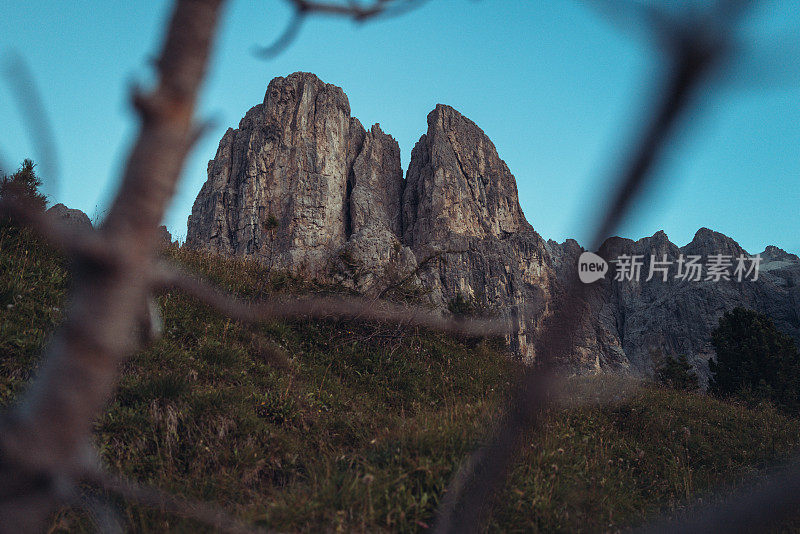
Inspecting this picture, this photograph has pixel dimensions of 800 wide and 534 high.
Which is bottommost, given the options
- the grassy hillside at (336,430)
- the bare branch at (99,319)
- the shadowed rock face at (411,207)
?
the grassy hillside at (336,430)

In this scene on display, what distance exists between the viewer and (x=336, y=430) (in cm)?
485

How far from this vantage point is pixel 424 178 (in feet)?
287

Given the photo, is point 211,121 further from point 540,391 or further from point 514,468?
point 514,468

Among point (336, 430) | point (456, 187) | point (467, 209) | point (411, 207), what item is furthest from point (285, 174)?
point (336, 430)

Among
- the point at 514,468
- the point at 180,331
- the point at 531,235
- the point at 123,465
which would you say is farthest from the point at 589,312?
the point at 531,235

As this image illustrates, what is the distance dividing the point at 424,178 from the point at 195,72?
88.8 meters

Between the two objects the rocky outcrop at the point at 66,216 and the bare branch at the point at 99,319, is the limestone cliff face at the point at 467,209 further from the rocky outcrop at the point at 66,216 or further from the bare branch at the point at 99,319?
the bare branch at the point at 99,319

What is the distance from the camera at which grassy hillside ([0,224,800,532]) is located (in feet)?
10.2

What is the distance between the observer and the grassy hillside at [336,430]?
10.2ft

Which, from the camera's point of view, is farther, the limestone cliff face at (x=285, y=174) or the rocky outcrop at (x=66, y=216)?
the limestone cliff face at (x=285, y=174)

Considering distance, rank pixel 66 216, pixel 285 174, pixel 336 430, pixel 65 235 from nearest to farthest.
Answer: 1. pixel 65 235
2. pixel 66 216
3. pixel 336 430
4. pixel 285 174

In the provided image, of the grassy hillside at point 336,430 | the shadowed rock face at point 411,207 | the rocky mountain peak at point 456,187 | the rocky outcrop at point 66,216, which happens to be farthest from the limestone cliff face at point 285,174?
the rocky outcrop at point 66,216

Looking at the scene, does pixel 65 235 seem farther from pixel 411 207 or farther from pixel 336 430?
pixel 411 207

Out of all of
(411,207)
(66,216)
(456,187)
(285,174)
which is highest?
(456,187)
